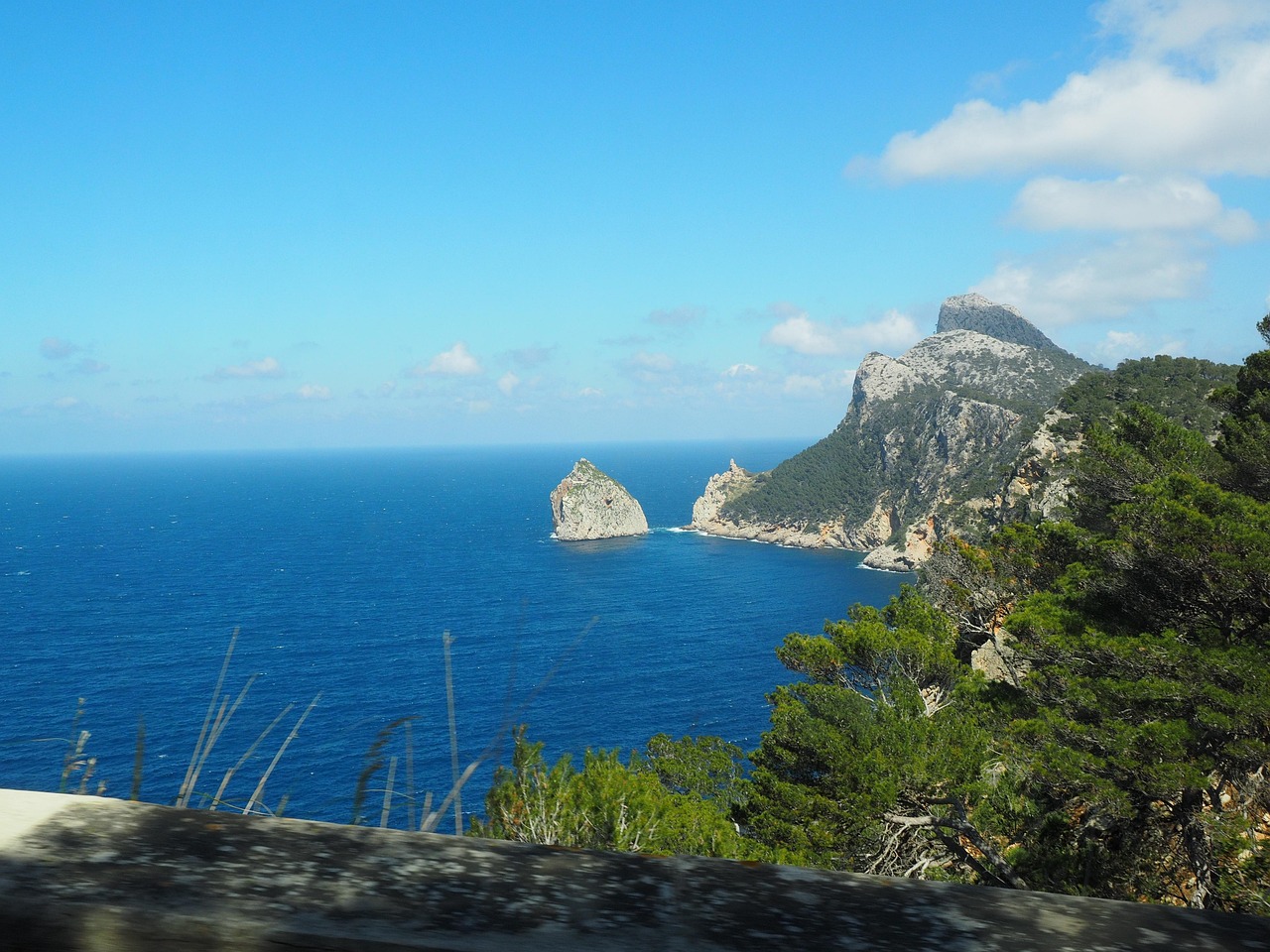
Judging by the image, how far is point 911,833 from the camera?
36.4 feet

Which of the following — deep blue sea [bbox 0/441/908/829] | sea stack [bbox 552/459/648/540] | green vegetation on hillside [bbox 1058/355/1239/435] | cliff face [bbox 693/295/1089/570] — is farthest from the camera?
sea stack [bbox 552/459/648/540]

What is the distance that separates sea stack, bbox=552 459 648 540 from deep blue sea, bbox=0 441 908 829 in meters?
3.27

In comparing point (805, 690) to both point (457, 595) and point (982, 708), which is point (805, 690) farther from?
point (457, 595)

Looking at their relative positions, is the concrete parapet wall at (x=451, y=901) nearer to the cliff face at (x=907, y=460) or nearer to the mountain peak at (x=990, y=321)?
the cliff face at (x=907, y=460)

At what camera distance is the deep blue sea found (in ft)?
105

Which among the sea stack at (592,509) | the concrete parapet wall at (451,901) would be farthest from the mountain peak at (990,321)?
the concrete parapet wall at (451,901)

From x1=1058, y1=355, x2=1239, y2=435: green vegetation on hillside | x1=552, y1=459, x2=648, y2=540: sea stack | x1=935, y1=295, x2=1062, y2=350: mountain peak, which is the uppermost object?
x1=935, y1=295, x2=1062, y2=350: mountain peak

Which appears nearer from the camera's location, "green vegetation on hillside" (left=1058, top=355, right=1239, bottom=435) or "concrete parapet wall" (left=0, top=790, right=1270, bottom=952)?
"concrete parapet wall" (left=0, top=790, right=1270, bottom=952)

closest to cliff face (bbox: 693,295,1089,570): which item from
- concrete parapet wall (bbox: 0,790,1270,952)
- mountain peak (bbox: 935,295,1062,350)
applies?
mountain peak (bbox: 935,295,1062,350)

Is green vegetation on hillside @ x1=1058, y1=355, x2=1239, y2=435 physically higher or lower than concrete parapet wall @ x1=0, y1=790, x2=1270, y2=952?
higher

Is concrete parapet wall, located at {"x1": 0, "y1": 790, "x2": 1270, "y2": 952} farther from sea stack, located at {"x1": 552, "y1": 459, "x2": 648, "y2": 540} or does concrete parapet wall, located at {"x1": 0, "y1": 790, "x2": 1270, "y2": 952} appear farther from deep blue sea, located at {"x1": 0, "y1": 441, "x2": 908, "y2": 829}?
sea stack, located at {"x1": 552, "y1": 459, "x2": 648, "y2": 540}

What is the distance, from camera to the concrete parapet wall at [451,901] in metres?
0.86

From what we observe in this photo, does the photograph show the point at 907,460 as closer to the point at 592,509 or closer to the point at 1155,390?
the point at 592,509

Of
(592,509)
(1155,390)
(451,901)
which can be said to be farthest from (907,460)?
(451,901)
